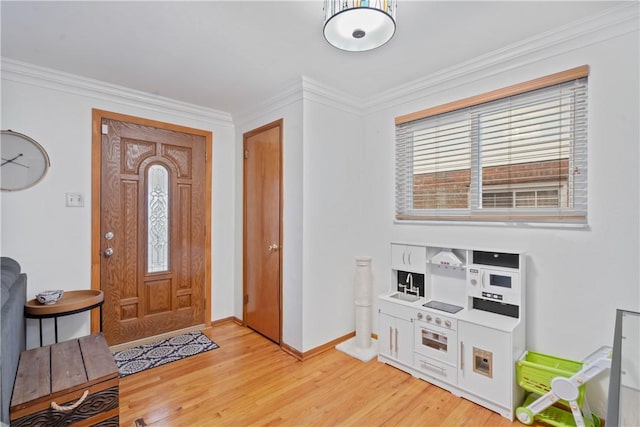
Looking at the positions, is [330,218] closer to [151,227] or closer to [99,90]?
[151,227]

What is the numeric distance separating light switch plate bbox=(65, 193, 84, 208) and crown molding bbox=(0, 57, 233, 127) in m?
0.88

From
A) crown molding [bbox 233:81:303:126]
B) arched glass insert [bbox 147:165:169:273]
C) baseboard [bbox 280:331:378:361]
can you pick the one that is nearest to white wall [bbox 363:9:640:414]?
crown molding [bbox 233:81:303:126]

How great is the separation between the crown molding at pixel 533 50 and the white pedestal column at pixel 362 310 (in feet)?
5.30

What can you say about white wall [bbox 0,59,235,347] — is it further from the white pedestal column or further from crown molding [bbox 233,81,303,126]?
the white pedestal column

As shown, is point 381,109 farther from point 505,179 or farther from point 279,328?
point 279,328

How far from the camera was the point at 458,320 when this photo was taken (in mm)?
2217

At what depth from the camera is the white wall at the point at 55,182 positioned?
2.43m

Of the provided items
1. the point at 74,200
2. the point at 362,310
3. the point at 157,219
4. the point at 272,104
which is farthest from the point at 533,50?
the point at 74,200

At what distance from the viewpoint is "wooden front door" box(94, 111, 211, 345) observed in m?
2.89

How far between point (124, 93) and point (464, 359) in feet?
11.9

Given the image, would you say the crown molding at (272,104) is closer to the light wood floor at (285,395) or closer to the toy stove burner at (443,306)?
the toy stove burner at (443,306)

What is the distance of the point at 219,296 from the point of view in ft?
11.8

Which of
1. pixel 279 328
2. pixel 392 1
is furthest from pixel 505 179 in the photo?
pixel 279 328

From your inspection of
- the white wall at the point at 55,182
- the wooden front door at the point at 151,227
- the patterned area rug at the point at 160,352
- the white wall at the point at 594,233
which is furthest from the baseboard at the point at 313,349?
the white wall at the point at 55,182
